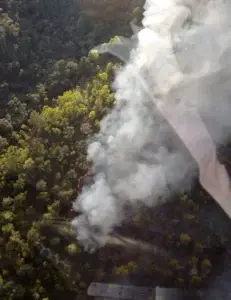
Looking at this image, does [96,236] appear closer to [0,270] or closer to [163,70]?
[0,270]

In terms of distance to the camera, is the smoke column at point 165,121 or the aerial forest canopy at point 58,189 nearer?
the aerial forest canopy at point 58,189

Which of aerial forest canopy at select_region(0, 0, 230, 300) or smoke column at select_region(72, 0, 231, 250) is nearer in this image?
aerial forest canopy at select_region(0, 0, 230, 300)

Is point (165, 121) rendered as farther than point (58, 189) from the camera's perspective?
Yes

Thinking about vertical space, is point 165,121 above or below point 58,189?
above

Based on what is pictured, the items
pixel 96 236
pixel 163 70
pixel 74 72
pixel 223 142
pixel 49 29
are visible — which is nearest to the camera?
pixel 96 236

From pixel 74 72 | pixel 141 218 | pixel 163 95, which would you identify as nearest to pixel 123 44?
pixel 74 72
